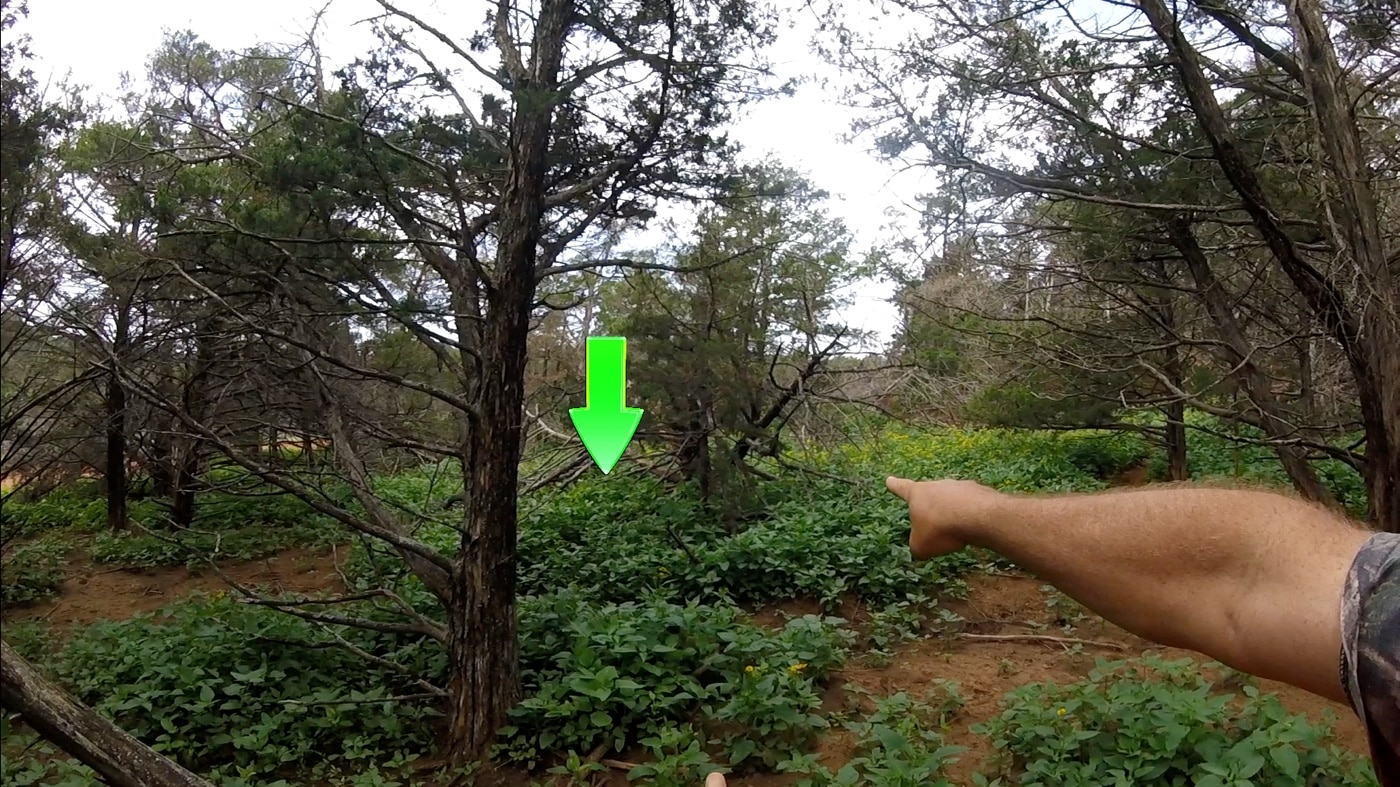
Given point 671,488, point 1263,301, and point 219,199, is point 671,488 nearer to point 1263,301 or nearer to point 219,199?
point 219,199

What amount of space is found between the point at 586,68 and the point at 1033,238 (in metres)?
3.75

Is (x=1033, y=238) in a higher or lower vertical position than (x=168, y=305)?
higher

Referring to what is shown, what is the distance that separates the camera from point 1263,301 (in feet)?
17.8

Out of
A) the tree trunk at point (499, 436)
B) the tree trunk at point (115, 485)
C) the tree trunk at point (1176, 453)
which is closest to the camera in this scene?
the tree trunk at point (499, 436)

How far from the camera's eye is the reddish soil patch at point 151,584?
6.04m

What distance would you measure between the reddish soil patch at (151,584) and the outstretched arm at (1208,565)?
5865 mm

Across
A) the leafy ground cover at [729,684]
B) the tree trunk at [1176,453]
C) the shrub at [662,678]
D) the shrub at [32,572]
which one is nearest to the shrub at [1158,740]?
the leafy ground cover at [729,684]

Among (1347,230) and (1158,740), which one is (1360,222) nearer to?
(1347,230)

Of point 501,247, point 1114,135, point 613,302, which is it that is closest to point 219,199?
point 501,247

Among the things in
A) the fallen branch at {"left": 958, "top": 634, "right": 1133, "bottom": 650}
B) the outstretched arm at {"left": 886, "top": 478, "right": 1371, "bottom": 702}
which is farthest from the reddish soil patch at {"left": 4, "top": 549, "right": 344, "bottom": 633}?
the outstretched arm at {"left": 886, "top": 478, "right": 1371, "bottom": 702}

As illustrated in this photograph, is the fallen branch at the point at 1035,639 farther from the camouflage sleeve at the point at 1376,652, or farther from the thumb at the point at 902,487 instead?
the camouflage sleeve at the point at 1376,652
